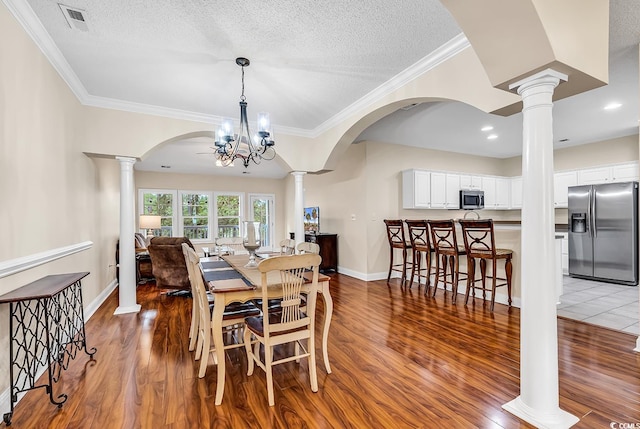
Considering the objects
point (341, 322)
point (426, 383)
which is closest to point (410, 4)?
point (426, 383)

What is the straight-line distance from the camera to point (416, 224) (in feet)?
15.6

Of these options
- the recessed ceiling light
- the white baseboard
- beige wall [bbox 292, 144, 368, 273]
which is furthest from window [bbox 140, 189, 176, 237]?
the recessed ceiling light

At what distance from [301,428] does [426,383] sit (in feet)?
3.22

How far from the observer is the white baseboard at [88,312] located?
6.03ft

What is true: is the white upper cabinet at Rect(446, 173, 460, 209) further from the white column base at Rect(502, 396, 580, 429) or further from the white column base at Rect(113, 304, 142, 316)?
the white column base at Rect(113, 304, 142, 316)

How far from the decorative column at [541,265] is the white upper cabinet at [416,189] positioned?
Answer: 401 cm

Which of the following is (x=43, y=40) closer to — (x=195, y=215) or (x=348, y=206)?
(x=348, y=206)

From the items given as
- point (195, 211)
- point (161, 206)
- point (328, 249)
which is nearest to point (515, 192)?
point (328, 249)

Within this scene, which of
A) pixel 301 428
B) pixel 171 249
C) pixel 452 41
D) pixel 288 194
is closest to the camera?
pixel 301 428

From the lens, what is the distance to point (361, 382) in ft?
7.14

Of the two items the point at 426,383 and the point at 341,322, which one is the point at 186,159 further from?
the point at 426,383

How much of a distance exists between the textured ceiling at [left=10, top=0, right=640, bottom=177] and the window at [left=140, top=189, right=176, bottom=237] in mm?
5211

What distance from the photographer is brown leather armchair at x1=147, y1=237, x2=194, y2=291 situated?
4.39 meters

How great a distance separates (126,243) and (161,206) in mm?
5036
